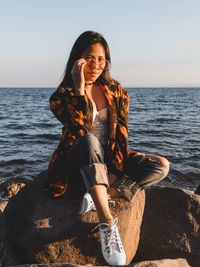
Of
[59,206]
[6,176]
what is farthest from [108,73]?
[6,176]

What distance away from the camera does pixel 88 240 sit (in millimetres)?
4016

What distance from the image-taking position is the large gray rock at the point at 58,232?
394 centimetres

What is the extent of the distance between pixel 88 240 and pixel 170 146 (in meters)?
12.5

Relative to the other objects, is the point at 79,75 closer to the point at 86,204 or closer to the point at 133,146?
the point at 86,204

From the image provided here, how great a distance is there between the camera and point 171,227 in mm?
4746

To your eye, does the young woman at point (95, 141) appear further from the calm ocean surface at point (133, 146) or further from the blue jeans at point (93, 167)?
the calm ocean surface at point (133, 146)

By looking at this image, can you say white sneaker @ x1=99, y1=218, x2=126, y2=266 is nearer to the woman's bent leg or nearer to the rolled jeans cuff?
the rolled jeans cuff

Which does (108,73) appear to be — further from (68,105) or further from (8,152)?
(8,152)

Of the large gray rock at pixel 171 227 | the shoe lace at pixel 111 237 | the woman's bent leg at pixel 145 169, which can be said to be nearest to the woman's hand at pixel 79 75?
the woman's bent leg at pixel 145 169

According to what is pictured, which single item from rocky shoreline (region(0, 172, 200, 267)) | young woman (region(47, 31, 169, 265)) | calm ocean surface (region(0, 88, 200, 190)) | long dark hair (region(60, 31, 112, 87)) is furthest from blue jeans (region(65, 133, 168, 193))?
calm ocean surface (region(0, 88, 200, 190))

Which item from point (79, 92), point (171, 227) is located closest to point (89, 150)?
point (79, 92)

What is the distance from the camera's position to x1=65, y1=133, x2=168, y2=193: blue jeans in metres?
3.78

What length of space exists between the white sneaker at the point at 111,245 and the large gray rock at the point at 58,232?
1.01 feet

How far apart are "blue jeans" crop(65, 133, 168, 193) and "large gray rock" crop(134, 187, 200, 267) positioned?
0.61 metres
